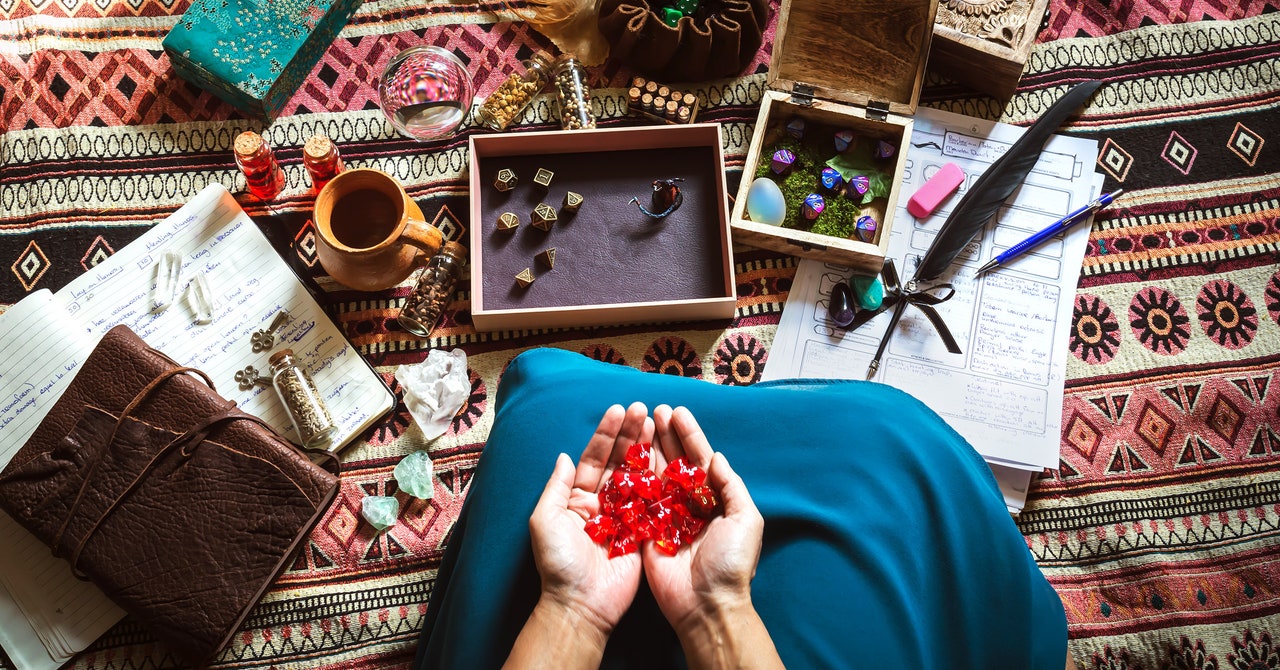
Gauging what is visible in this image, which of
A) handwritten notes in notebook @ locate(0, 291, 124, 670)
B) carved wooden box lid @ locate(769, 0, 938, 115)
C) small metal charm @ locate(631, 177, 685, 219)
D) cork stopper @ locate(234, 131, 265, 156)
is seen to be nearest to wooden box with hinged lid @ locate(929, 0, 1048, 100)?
carved wooden box lid @ locate(769, 0, 938, 115)

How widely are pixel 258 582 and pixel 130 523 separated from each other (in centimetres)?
20

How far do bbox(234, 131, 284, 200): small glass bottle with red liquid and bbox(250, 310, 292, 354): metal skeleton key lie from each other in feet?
0.73

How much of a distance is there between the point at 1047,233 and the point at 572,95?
0.85 m

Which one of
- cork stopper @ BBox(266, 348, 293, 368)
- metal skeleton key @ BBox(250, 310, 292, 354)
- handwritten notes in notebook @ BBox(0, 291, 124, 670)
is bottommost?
handwritten notes in notebook @ BBox(0, 291, 124, 670)

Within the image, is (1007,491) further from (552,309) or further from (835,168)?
(552,309)

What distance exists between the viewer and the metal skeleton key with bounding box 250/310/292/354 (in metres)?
1.32

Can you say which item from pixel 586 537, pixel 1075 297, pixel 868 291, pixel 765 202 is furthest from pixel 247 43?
pixel 1075 297

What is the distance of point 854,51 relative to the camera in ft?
4.60

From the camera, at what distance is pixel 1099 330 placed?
1401 mm

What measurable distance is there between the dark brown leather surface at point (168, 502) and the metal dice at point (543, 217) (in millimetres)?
520

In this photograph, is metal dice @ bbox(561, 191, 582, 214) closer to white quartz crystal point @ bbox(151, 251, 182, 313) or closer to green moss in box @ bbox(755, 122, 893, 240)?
green moss in box @ bbox(755, 122, 893, 240)

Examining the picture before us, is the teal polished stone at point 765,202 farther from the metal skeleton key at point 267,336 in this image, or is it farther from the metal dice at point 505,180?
the metal skeleton key at point 267,336

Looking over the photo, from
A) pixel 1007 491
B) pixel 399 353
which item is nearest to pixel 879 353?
pixel 1007 491

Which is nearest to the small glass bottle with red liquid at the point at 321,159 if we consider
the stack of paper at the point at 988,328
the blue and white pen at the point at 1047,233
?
the stack of paper at the point at 988,328
